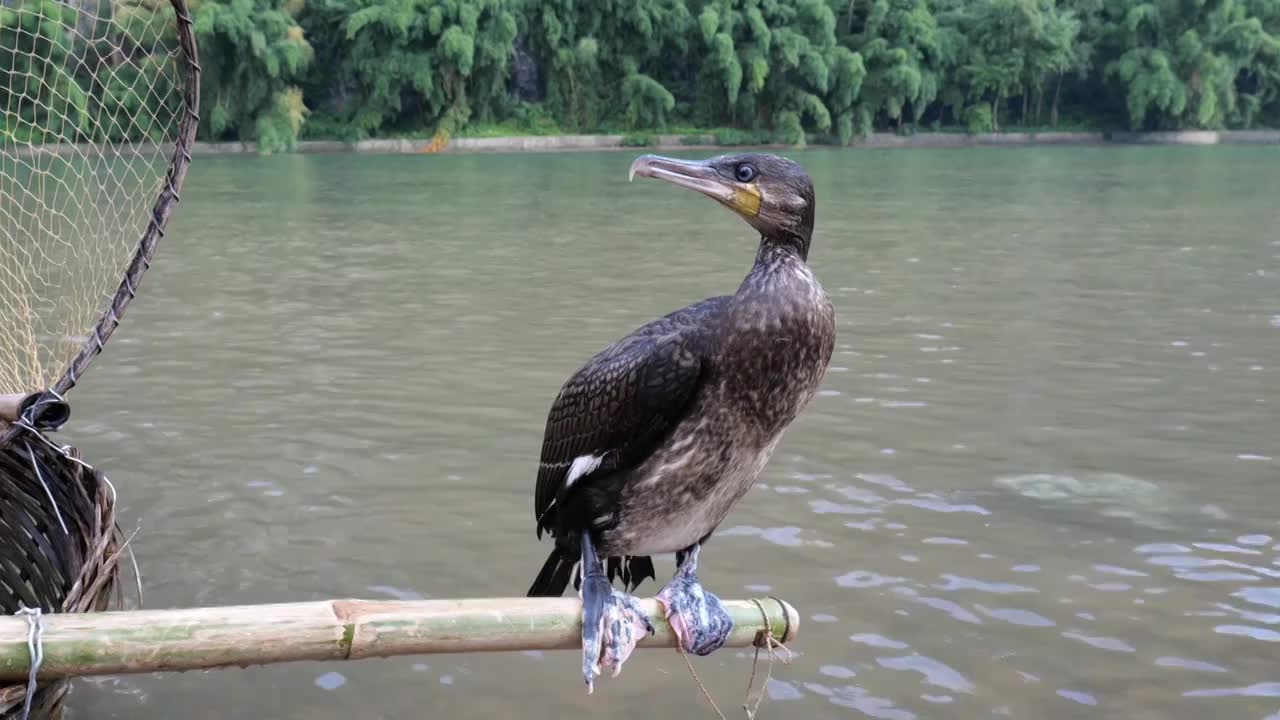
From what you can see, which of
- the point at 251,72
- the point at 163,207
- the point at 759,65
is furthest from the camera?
the point at 759,65

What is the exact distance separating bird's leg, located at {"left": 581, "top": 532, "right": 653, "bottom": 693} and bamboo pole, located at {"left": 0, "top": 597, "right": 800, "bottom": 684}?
131 mm

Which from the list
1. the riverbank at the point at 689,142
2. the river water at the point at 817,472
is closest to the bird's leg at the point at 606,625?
the river water at the point at 817,472

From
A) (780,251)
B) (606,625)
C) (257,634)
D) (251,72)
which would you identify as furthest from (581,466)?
(251,72)

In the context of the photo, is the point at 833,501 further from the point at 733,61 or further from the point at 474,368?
the point at 733,61

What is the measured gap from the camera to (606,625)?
8.83ft

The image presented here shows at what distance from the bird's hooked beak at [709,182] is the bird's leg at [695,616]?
32.3 inches

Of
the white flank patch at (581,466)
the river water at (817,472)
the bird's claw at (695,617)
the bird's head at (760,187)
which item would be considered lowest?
the river water at (817,472)

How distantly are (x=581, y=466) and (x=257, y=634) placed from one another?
858mm

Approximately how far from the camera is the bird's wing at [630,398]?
271 centimetres

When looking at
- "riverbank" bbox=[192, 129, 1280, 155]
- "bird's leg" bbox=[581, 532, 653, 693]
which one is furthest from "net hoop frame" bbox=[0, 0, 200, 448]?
"riverbank" bbox=[192, 129, 1280, 155]

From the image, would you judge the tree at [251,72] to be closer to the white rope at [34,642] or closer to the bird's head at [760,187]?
the bird's head at [760,187]

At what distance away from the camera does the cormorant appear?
2.62 metres

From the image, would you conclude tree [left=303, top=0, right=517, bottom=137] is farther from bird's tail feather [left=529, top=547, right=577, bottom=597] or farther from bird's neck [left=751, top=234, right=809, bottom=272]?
bird's neck [left=751, top=234, right=809, bottom=272]

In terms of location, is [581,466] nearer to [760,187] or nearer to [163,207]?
[760,187]
